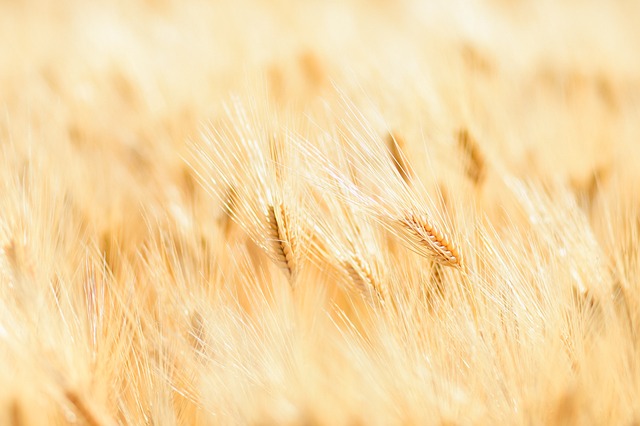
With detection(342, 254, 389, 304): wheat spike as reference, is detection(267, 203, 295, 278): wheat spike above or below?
above

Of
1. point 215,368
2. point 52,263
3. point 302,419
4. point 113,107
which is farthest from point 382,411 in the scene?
point 113,107

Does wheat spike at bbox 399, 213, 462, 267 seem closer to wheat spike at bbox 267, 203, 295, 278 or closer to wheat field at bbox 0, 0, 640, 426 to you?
wheat field at bbox 0, 0, 640, 426

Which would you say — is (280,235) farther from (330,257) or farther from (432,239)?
(432,239)

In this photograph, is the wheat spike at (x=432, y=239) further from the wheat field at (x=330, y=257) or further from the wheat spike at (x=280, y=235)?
the wheat spike at (x=280, y=235)

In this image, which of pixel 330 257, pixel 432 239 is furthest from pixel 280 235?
pixel 432 239

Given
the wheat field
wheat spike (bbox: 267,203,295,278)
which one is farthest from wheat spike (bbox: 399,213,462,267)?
wheat spike (bbox: 267,203,295,278)
